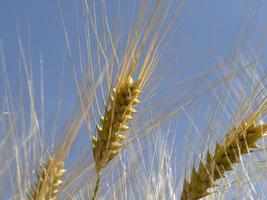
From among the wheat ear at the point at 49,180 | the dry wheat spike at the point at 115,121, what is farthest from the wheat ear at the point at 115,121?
the wheat ear at the point at 49,180

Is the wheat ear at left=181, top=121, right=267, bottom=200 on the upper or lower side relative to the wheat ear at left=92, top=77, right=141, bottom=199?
lower

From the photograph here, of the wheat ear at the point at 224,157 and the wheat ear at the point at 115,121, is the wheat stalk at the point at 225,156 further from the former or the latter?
the wheat ear at the point at 115,121

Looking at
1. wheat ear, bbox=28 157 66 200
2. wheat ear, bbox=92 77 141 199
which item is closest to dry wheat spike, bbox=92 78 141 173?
wheat ear, bbox=92 77 141 199

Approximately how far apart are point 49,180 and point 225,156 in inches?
18.4

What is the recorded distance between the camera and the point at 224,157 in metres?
1.22

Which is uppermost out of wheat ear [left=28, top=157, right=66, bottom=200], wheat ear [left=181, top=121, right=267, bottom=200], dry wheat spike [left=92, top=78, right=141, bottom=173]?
dry wheat spike [left=92, top=78, right=141, bottom=173]

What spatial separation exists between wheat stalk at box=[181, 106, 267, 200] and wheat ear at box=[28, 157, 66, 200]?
0.34 m

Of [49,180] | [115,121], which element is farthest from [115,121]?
[49,180]

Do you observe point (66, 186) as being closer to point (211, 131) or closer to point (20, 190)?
point (20, 190)

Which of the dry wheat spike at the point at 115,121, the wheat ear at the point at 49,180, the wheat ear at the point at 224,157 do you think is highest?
the dry wheat spike at the point at 115,121

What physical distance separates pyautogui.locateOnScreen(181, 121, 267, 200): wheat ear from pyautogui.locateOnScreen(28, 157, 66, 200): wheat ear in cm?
34

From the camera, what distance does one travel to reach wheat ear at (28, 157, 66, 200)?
1.23 meters

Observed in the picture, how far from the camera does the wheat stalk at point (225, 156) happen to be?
47.5 inches

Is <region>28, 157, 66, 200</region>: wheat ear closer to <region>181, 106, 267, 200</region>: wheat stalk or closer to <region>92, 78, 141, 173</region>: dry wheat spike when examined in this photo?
<region>92, 78, 141, 173</region>: dry wheat spike
